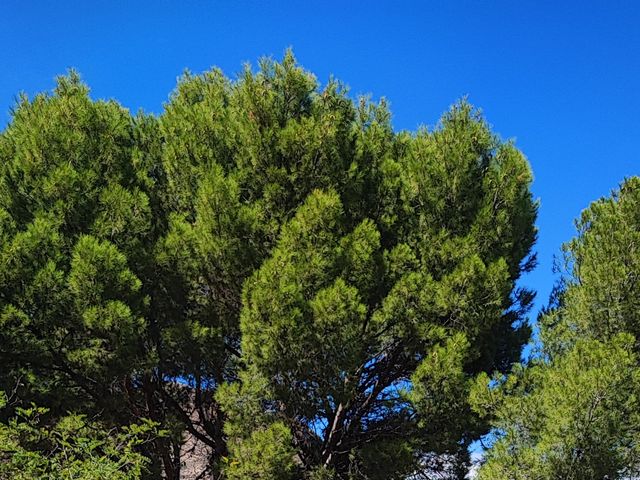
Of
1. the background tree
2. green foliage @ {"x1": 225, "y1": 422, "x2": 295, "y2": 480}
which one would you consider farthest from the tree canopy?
the background tree

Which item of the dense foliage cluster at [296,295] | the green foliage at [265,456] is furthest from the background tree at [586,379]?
the green foliage at [265,456]

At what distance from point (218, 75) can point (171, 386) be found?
474cm

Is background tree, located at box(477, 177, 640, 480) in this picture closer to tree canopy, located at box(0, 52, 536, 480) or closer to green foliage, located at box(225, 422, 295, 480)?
tree canopy, located at box(0, 52, 536, 480)

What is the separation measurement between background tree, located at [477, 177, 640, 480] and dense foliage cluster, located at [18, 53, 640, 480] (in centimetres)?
2

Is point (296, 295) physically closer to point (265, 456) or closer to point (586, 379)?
point (265, 456)

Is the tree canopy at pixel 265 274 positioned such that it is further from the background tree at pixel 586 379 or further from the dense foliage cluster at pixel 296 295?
the background tree at pixel 586 379

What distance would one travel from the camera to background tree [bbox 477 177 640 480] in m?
5.42

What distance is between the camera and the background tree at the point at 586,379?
5418mm

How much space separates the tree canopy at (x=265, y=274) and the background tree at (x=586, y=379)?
60 centimetres

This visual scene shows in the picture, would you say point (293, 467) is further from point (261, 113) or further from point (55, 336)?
point (261, 113)

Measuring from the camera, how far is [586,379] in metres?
5.39

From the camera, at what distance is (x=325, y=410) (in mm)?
6492

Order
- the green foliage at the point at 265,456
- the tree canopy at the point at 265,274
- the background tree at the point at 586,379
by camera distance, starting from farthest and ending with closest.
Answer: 1. the tree canopy at the point at 265,274
2. the green foliage at the point at 265,456
3. the background tree at the point at 586,379

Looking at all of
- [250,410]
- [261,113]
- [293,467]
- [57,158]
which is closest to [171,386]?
[250,410]
